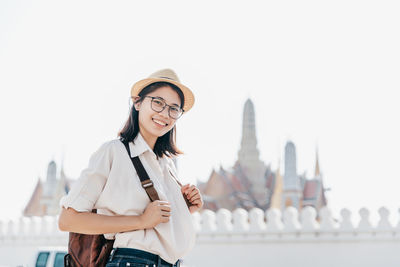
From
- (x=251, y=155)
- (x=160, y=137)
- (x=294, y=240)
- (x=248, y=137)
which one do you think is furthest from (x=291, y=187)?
(x=160, y=137)

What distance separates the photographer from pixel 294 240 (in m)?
9.62

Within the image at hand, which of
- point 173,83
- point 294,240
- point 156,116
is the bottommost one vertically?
point 294,240

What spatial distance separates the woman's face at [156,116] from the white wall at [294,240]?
25.4 ft

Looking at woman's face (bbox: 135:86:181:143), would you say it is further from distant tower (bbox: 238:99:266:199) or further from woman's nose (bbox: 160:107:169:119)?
distant tower (bbox: 238:99:266:199)

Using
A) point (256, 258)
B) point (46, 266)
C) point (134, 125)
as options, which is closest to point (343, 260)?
point (256, 258)

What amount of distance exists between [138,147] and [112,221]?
27cm

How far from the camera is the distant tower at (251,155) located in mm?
26516

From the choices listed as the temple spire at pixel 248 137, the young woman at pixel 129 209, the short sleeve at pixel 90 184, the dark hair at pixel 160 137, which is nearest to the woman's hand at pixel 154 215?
the young woman at pixel 129 209

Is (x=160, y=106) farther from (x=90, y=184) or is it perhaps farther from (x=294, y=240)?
(x=294, y=240)

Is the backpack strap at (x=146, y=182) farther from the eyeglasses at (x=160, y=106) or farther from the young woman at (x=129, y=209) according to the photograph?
the eyeglasses at (x=160, y=106)

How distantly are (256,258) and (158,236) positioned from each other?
334 inches

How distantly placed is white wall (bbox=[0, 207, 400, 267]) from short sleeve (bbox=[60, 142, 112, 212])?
7966 mm

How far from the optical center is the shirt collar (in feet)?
5.88

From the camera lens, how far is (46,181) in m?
24.4
